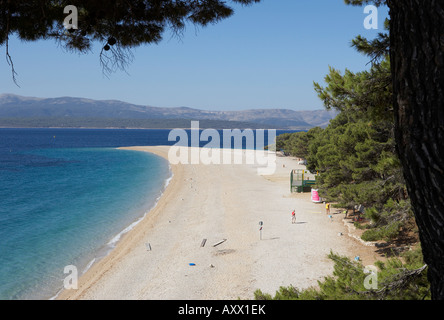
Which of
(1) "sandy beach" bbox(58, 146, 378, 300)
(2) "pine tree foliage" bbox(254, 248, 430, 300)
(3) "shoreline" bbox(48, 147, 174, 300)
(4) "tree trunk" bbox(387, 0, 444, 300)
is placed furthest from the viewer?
(3) "shoreline" bbox(48, 147, 174, 300)

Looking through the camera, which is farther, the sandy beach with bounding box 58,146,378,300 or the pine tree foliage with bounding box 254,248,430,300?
the sandy beach with bounding box 58,146,378,300

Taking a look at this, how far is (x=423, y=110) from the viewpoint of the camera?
1.79 meters

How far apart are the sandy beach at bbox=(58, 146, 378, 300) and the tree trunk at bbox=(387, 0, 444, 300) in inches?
434

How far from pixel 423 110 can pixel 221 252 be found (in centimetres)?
1567

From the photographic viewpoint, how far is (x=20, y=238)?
21562 mm

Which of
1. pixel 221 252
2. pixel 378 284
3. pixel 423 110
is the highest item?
pixel 423 110

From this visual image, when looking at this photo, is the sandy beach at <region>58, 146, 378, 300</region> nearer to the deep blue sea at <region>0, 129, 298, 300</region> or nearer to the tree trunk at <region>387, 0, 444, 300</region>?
the deep blue sea at <region>0, 129, 298, 300</region>

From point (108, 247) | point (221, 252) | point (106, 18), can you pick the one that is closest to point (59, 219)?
point (108, 247)

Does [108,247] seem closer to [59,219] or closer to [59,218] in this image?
Answer: [59,219]

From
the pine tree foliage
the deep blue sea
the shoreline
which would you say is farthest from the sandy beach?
the pine tree foliage

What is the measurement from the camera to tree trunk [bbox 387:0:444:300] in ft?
5.74

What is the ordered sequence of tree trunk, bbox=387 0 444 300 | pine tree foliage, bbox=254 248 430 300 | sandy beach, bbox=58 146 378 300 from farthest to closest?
sandy beach, bbox=58 146 378 300 → pine tree foliage, bbox=254 248 430 300 → tree trunk, bbox=387 0 444 300

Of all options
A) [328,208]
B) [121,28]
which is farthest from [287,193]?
[121,28]

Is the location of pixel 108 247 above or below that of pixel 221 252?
below
